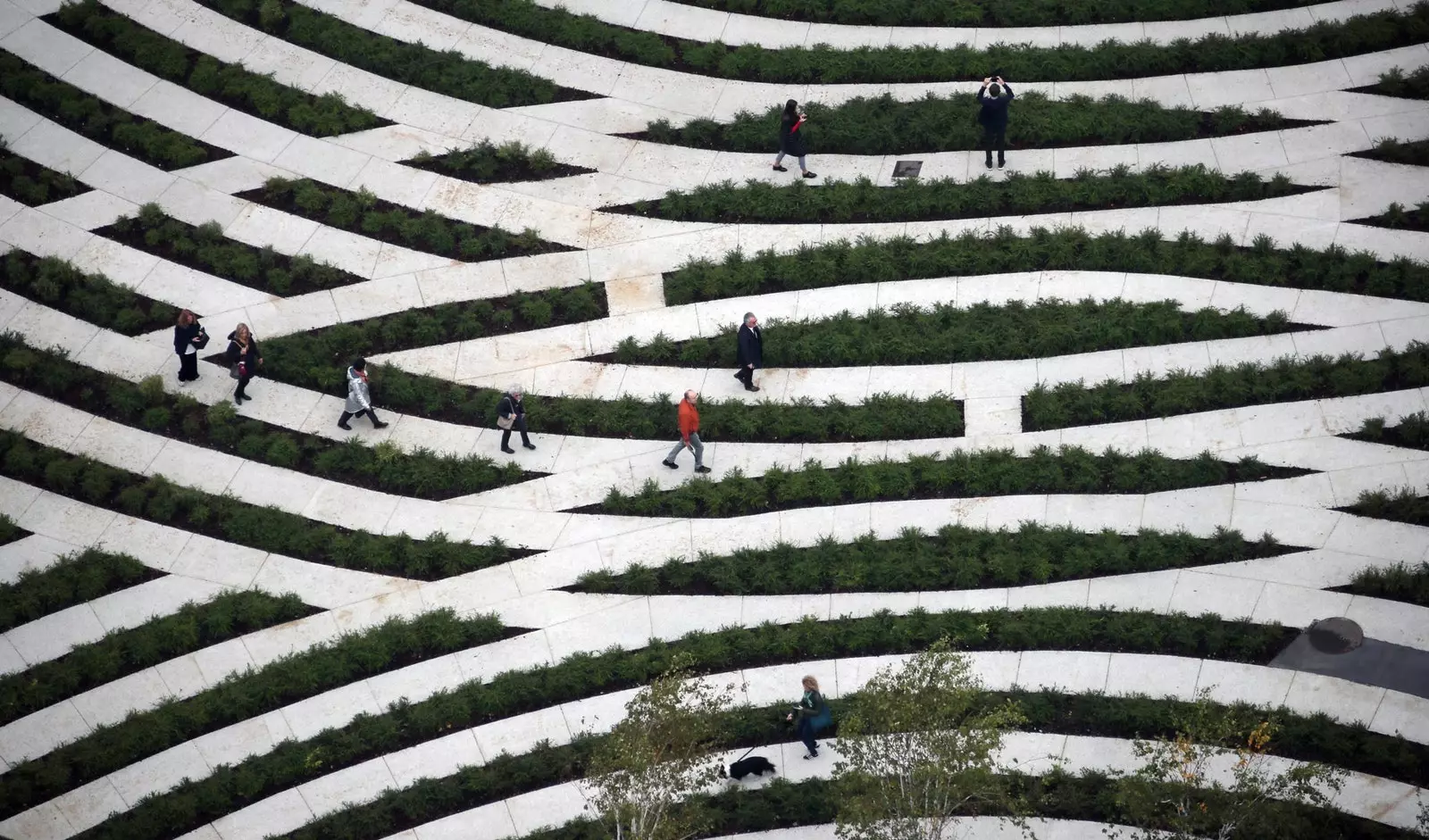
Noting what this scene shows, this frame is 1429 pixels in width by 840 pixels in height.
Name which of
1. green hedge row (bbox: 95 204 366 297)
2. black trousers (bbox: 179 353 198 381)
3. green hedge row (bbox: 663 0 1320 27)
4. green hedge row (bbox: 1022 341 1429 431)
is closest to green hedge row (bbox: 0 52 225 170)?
green hedge row (bbox: 95 204 366 297)

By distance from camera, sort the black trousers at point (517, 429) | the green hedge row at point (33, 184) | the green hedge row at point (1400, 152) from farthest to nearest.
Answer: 1. the green hedge row at point (33, 184)
2. the green hedge row at point (1400, 152)
3. the black trousers at point (517, 429)

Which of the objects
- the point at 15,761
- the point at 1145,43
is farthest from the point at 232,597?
the point at 1145,43

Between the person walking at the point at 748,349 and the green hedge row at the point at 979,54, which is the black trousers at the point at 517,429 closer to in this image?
the person walking at the point at 748,349

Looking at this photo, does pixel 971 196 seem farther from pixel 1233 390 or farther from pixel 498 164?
pixel 498 164

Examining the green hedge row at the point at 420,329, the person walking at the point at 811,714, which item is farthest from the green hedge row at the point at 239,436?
the person walking at the point at 811,714

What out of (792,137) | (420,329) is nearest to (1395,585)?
(792,137)

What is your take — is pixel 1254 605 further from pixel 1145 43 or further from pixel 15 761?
pixel 15 761
